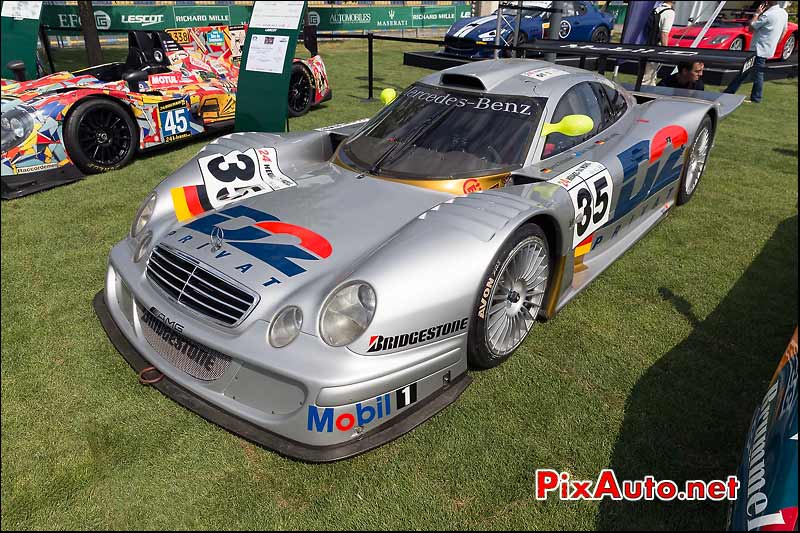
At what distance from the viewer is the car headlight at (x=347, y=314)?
7.07 ft

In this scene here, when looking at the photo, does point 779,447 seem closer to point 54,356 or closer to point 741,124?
point 54,356

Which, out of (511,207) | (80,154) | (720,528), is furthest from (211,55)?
(720,528)

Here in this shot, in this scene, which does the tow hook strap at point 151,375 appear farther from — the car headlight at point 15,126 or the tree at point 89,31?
the tree at point 89,31

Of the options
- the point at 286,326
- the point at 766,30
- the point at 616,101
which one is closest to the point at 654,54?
the point at 616,101

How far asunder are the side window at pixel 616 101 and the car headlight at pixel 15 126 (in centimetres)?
519

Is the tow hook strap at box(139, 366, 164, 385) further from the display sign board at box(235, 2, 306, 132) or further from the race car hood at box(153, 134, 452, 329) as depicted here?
the display sign board at box(235, 2, 306, 132)

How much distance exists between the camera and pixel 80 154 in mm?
5395

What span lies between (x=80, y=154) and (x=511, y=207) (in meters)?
4.80

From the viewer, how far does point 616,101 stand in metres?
4.07

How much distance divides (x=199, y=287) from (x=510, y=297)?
1515 mm

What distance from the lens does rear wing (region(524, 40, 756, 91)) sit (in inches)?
179

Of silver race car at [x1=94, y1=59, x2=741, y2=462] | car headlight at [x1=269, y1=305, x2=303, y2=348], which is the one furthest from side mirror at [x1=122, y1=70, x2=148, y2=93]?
car headlight at [x1=269, y1=305, x2=303, y2=348]

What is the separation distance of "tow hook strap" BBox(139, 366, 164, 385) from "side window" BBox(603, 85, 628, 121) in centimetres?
350

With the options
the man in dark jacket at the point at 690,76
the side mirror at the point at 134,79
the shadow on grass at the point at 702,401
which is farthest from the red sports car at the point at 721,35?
the side mirror at the point at 134,79
